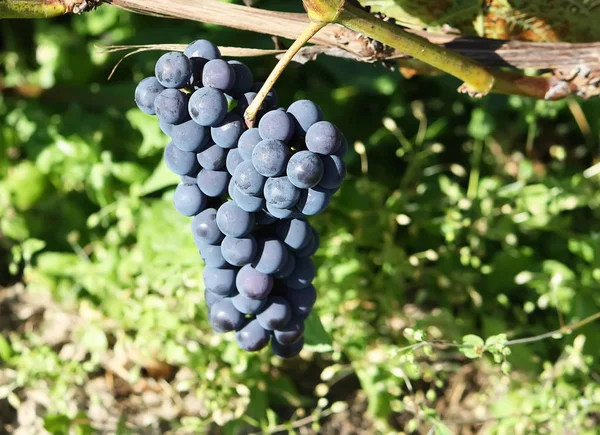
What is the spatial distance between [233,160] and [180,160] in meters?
0.08

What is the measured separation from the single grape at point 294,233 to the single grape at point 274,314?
0.39ft

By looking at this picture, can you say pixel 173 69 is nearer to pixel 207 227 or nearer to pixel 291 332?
pixel 207 227

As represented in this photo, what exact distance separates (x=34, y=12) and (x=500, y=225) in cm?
116

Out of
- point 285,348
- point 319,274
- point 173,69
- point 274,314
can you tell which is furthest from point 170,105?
point 319,274

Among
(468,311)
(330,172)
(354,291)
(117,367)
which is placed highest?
(330,172)

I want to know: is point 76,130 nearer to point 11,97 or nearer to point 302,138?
point 11,97

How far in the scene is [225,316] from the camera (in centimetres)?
110

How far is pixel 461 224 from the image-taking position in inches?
63.1

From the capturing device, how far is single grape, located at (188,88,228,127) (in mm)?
854

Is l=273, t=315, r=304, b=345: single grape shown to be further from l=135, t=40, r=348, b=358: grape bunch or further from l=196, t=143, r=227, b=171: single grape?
l=196, t=143, r=227, b=171: single grape

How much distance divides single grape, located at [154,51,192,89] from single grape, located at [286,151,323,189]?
0.59 feet

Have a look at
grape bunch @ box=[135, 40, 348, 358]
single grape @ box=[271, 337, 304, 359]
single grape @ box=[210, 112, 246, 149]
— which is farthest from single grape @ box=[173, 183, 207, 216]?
single grape @ box=[271, 337, 304, 359]

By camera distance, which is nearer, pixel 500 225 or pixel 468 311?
pixel 500 225

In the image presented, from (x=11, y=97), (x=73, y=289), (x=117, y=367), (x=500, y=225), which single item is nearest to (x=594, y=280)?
(x=500, y=225)
